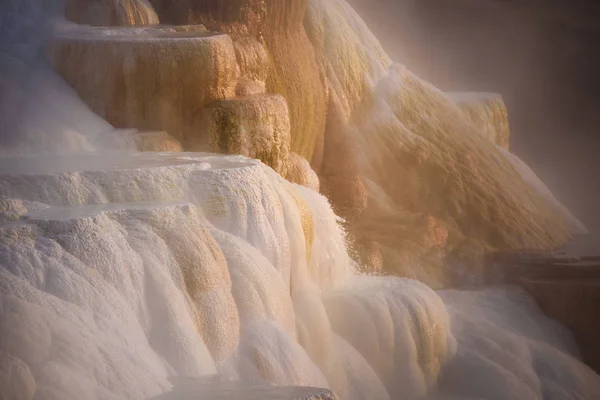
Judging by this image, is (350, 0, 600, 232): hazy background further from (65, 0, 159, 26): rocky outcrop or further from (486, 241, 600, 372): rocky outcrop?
(65, 0, 159, 26): rocky outcrop

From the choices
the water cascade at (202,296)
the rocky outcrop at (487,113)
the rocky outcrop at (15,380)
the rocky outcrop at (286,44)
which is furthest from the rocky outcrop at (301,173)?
the rocky outcrop at (15,380)

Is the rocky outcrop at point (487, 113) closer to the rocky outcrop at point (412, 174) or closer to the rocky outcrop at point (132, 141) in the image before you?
the rocky outcrop at point (412, 174)

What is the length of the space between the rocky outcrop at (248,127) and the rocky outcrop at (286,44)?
3.40 ft

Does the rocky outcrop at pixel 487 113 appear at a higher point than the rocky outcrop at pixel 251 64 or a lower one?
lower

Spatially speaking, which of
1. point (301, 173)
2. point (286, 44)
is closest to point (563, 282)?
point (301, 173)

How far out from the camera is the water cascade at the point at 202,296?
496 centimetres

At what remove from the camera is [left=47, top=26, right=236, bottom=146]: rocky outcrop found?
827cm

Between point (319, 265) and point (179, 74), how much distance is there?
6.23ft

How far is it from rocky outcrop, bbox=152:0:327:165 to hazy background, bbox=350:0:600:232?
8005 millimetres

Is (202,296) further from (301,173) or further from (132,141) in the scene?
(301,173)

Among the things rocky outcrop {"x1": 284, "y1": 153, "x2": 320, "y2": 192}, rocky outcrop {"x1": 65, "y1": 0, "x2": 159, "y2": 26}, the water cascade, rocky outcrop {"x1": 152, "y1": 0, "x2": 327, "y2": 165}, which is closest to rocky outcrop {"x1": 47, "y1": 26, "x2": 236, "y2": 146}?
the water cascade

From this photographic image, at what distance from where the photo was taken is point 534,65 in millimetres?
20141

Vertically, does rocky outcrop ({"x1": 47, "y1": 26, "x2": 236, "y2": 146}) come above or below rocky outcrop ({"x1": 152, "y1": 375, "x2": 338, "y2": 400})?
above

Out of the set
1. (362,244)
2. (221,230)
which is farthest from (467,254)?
(221,230)
